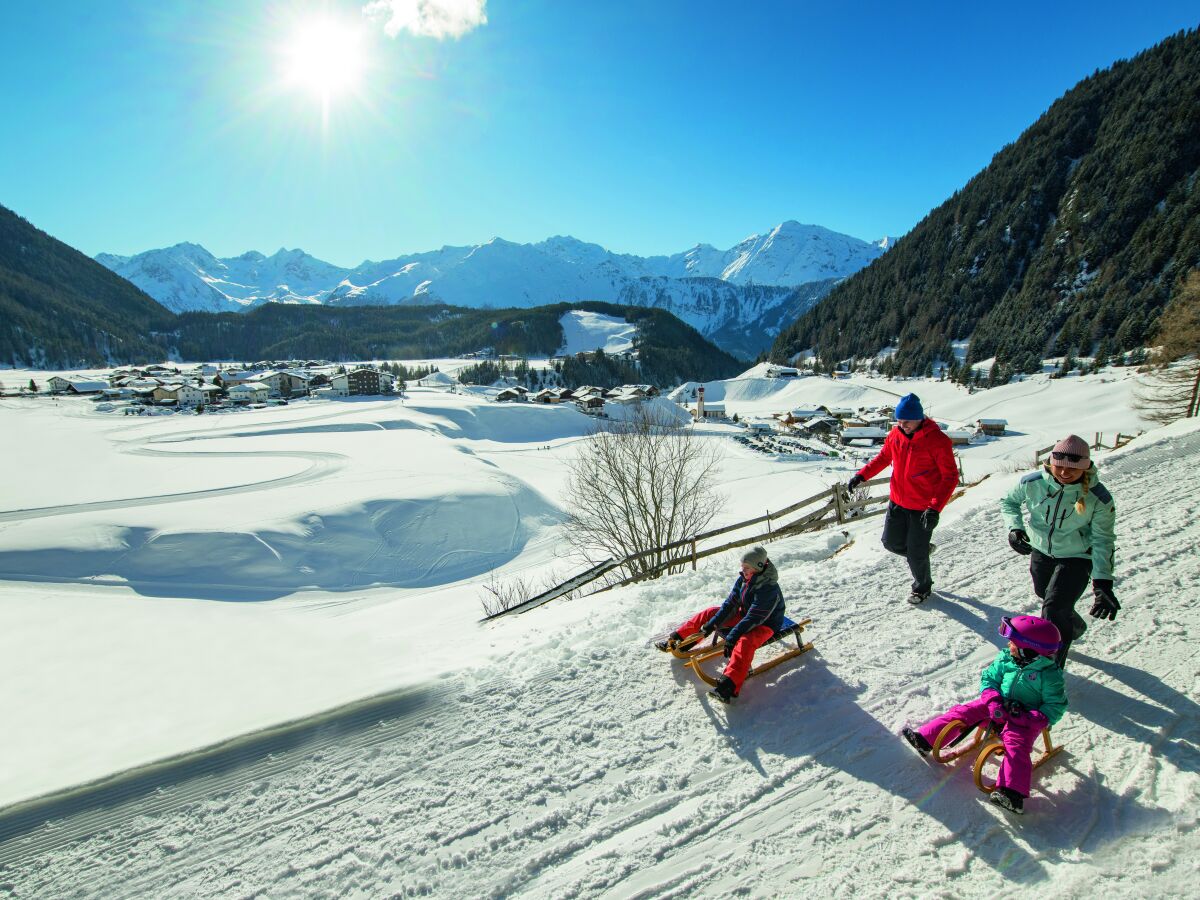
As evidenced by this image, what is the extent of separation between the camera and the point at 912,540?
5695 millimetres

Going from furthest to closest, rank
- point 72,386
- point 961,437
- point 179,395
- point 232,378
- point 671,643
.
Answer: point 232,378, point 72,386, point 179,395, point 961,437, point 671,643

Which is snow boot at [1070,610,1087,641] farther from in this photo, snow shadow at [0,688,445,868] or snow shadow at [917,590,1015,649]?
snow shadow at [0,688,445,868]

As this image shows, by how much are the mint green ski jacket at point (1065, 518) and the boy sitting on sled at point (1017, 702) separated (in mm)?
1064

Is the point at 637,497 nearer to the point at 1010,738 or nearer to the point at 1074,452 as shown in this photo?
the point at 1074,452

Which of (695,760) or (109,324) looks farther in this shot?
(109,324)

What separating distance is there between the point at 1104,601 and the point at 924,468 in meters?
1.90

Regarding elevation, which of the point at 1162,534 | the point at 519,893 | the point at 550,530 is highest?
the point at 1162,534

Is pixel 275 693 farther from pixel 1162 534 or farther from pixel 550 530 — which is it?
pixel 550 530

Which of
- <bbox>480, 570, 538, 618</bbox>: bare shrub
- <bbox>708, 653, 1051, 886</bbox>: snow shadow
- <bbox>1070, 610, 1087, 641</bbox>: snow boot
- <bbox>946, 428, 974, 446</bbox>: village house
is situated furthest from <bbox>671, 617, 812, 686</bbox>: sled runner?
<bbox>946, 428, 974, 446</bbox>: village house

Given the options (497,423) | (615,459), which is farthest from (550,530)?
(497,423)

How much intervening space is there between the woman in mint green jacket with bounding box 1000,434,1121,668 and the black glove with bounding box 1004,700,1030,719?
0.83 meters

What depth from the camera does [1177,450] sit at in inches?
423

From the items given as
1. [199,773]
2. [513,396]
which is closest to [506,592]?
[199,773]

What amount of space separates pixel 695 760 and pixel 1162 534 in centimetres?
723
